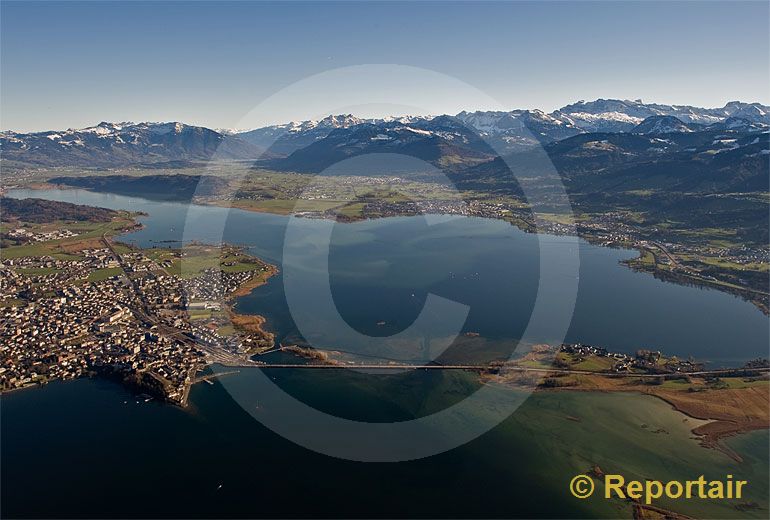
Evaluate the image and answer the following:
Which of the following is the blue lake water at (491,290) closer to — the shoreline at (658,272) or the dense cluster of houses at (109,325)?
the shoreline at (658,272)

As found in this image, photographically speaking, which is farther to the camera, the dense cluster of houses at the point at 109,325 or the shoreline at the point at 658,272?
the shoreline at the point at 658,272

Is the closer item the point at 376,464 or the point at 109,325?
the point at 376,464

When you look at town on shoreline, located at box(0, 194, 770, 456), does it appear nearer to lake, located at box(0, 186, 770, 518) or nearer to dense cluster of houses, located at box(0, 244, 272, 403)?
dense cluster of houses, located at box(0, 244, 272, 403)

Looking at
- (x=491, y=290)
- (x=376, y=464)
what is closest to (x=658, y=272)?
(x=491, y=290)

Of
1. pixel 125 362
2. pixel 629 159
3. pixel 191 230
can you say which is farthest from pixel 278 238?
pixel 629 159

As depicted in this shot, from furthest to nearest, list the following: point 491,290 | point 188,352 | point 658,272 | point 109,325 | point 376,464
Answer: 1. point 658,272
2. point 491,290
3. point 109,325
4. point 188,352
5. point 376,464

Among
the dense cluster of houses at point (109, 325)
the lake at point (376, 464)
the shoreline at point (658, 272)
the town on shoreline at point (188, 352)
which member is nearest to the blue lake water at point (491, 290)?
the lake at point (376, 464)

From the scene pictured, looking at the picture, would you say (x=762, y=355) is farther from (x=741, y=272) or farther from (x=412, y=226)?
(x=412, y=226)
